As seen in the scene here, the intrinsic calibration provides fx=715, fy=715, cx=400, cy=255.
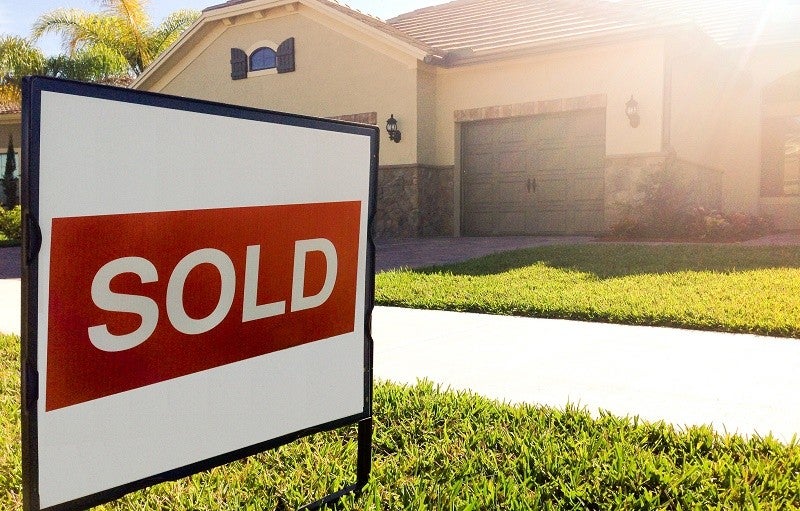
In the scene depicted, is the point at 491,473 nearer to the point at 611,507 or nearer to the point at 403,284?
the point at 611,507

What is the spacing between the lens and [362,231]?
252 centimetres

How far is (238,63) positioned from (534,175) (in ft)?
27.9

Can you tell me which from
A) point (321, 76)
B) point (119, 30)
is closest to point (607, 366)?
point (321, 76)

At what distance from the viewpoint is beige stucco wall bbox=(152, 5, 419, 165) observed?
53.8ft

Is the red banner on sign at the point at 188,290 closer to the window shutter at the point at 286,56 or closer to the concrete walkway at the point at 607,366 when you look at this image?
the concrete walkway at the point at 607,366

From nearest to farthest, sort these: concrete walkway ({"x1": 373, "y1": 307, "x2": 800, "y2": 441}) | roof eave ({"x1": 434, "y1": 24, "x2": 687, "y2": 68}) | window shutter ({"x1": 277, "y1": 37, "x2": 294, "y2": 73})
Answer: concrete walkway ({"x1": 373, "y1": 307, "x2": 800, "y2": 441}), roof eave ({"x1": 434, "y1": 24, "x2": 687, "y2": 68}), window shutter ({"x1": 277, "y1": 37, "x2": 294, "y2": 73})

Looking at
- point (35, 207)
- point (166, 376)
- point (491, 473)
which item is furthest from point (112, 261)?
point (491, 473)

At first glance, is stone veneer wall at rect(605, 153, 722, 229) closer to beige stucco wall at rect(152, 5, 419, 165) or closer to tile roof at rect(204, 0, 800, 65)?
tile roof at rect(204, 0, 800, 65)

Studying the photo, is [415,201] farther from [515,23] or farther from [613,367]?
[613,367]

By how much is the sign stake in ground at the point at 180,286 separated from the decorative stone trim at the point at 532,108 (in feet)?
42.4

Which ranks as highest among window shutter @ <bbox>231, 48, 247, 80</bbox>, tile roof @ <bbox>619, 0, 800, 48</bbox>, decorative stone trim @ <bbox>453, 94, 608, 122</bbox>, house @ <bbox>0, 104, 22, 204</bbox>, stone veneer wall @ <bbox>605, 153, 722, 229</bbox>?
tile roof @ <bbox>619, 0, 800, 48</bbox>

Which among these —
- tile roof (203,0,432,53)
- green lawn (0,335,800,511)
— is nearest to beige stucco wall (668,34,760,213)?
tile roof (203,0,432,53)

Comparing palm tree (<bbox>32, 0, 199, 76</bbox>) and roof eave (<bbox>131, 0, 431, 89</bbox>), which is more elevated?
palm tree (<bbox>32, 0, 199, 76</bbox>)

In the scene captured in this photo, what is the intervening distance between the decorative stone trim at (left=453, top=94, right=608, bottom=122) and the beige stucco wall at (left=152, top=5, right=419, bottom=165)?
4.16ft
